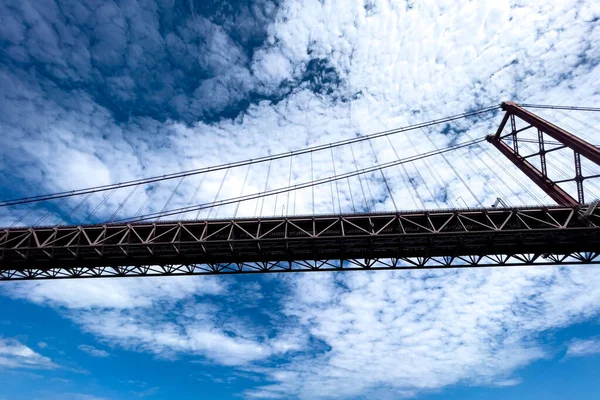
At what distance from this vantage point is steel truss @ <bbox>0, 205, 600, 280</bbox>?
2216 centimetres

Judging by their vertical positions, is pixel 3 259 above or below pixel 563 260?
above

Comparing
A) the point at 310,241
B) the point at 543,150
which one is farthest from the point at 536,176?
the point at 310,241

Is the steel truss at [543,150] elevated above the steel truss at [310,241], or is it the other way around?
the steel truss at [543,150]

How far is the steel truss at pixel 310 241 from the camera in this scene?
72.7 ft

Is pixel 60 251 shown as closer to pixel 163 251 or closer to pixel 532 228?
pixel 163 251

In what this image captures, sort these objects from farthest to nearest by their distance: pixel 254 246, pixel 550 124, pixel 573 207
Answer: pixel 550 124
pixel 254 246
pixel 573 207

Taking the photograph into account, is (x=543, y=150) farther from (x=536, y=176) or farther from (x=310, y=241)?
(x=310, y=241)

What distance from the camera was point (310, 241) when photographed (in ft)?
74.9

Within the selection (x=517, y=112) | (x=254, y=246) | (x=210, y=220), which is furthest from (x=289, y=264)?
(x=517, y=112)

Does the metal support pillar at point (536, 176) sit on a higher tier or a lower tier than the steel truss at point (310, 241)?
higher

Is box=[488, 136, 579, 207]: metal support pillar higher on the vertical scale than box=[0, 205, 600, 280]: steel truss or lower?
higher

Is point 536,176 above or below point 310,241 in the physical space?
above

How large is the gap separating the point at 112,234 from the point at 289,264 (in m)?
12.7

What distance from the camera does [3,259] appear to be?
80.6 feet
